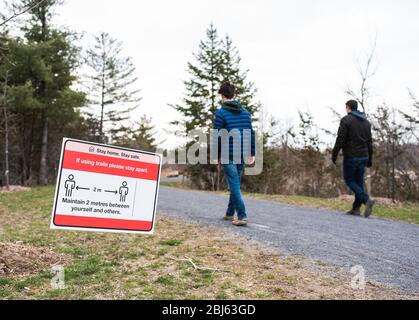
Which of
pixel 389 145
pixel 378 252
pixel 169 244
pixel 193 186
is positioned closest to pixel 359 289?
pixel 378 252

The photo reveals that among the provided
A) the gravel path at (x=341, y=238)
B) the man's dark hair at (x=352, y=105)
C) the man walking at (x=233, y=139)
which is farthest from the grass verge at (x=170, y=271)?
the man's dark hair at (x=352, y=105)

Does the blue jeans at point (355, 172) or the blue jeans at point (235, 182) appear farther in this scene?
the blue jeans at point (355, 172)

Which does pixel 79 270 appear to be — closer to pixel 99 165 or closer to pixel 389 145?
pixel 99 165

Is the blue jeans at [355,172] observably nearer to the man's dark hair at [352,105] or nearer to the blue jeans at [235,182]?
the man's dark hair at [352,105]

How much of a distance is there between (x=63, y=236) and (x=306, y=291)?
362cm

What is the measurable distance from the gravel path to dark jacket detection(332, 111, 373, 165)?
1.36 meters

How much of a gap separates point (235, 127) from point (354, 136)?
10.9 ft

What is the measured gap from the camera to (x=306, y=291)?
3074 millimetres

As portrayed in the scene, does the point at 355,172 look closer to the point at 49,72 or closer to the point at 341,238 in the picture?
the point at 341,238

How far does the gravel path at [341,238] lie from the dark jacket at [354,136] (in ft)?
4.45

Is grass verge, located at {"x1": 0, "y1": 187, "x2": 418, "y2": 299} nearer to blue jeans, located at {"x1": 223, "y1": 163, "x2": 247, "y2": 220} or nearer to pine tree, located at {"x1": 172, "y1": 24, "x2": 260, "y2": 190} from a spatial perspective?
blue jeans, located at {"x1": 223, "y1": 163, "x2": 247, "y2": 220}

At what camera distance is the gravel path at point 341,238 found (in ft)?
12.6

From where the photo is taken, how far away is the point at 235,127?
5566mm

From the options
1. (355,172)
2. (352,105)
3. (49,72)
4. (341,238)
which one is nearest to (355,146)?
→ (355,172)
